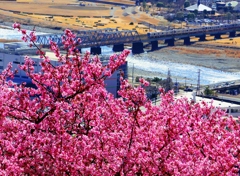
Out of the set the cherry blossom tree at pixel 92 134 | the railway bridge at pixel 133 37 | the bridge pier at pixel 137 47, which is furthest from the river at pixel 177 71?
the cherry blossom tree at pixel 92 134

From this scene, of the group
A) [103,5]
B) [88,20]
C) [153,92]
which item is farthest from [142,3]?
[153,92]

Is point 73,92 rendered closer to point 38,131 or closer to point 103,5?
point 38,131

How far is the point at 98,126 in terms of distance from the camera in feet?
12.8

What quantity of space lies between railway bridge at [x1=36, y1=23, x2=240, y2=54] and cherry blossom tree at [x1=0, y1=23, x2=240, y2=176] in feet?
67.6

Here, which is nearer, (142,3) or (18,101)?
(18,101)

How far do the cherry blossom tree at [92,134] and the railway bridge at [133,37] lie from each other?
67.6 feet

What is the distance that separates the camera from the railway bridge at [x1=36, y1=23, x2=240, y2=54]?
91.1 ft

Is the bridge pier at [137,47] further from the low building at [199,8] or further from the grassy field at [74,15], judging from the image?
the low building at [199,8]

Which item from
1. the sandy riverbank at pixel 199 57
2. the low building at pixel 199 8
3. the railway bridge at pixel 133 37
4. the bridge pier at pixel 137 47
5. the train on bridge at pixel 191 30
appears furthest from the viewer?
the low building at pixel 199 8

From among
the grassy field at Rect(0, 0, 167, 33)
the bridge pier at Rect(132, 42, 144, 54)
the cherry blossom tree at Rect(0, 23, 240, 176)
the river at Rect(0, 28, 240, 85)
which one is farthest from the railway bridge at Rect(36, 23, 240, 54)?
the cherry blossom tree at Rect(0, 23, 240, 176)

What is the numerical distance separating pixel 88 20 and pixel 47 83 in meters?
36.6

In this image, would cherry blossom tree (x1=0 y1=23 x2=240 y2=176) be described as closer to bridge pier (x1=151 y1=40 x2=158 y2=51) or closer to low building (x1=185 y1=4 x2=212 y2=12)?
bridge pier (x1=151 y1=40 x2=158 y2=51)

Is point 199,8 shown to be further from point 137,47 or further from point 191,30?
point 137,47

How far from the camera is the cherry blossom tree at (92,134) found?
357cm
